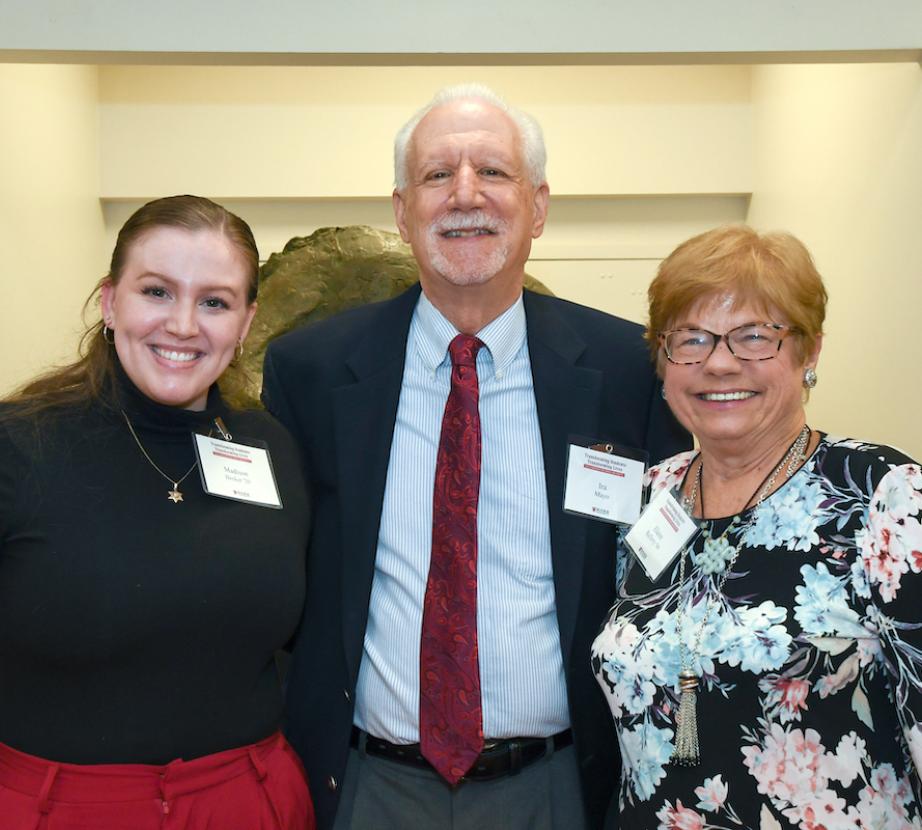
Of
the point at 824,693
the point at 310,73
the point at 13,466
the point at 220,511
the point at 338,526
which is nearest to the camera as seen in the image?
the point at 824,693

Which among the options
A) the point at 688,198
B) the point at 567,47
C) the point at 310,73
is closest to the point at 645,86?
the point at 688,198

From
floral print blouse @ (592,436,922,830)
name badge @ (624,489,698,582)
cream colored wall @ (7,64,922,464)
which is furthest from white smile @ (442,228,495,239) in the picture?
cream colored wall @ (7,64,922,464)

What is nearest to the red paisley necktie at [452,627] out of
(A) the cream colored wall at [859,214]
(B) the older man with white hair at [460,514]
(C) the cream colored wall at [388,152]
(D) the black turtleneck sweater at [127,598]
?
(B) the older man with white hair at [460,514]

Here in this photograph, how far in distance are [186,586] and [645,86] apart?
15.5 ft

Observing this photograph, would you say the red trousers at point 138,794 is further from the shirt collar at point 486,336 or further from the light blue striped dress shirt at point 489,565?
the shirt collar at point 486,336

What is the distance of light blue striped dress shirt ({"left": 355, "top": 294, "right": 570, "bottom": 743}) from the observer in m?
1.88

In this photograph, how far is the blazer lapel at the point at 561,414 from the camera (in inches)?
74.4

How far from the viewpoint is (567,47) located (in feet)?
12.0

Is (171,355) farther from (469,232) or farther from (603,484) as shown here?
(603,484)

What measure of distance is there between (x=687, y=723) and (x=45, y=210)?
416 cm

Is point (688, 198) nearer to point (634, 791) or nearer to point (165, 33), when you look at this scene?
point (165, 33)

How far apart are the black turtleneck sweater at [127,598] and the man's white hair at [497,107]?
0.76 m

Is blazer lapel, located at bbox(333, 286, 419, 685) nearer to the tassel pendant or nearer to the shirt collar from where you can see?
the shirt collar

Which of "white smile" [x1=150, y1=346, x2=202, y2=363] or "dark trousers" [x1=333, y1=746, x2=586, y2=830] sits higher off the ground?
"white smile" [x1=150, y1=346, x2=202, y2=363]
